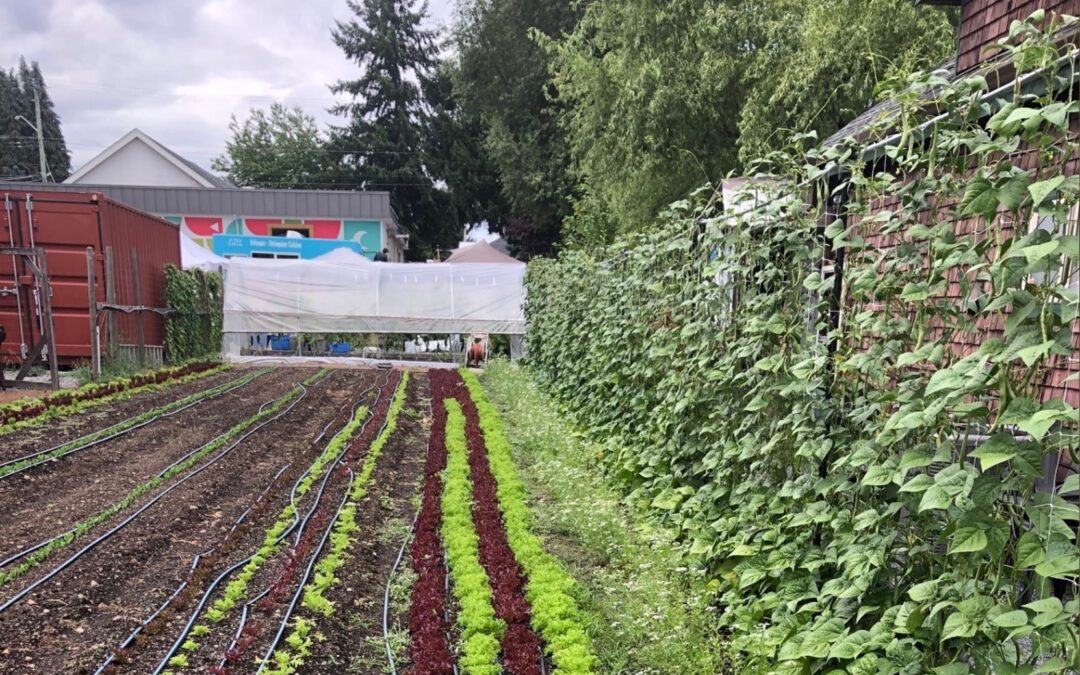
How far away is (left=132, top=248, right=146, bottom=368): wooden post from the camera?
11.1 meters

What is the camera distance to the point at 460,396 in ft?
34.2

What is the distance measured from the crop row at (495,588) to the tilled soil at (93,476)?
2.58 metres

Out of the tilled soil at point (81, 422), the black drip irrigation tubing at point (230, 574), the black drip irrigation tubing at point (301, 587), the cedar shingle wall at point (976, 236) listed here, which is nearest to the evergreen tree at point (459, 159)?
the tilled soil at point (81, 422)

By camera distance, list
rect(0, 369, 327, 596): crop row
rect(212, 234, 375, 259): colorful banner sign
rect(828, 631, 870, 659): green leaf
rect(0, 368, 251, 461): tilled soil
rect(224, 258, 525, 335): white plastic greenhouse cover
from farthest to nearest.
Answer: rect(212, 234, 375, 259): colorful banner sign < rect(224, 258, 525, 335): white plastic greenhouse cover < rect(0, 368, 251, 461): tilled soil < rect(0, 369, 327, 596): crop row < rect(828, 631, 870, 659): green leaf

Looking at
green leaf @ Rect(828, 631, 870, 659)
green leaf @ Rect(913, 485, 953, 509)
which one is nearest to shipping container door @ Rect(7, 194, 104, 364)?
green leaf @ Rect(828, 631, 870, 659)

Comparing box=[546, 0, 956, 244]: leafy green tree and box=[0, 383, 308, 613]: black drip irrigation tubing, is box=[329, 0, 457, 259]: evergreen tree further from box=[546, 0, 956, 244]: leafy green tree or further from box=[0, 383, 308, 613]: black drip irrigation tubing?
box=[0, 383, 308, 613]: black drip irrigation tubing

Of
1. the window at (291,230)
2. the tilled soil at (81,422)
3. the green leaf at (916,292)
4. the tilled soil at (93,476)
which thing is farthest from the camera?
the window at (291,230)

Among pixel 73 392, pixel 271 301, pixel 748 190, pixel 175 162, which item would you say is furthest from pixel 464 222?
pixel 748 190

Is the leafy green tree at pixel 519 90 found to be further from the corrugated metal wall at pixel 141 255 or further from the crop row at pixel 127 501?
the crop row at pixel 127 501

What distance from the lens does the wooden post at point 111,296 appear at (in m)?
10.0

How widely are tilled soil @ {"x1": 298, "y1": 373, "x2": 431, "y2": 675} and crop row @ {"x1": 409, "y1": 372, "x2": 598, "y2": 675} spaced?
0.21m

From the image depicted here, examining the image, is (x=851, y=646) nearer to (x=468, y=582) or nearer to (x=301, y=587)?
(x=468, y=582)

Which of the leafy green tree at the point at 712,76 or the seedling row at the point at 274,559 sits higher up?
the leafy green tree at the point at 712,76

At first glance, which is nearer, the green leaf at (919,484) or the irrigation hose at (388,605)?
the green leaf at (919,484)
